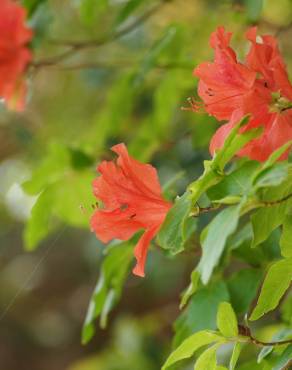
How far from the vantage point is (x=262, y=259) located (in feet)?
3.51

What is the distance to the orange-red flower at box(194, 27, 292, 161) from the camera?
2.62ft

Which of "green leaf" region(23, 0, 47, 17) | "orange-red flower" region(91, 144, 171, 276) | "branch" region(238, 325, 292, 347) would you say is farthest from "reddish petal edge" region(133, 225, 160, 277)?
"green leaf" region(23, 0, 47, 17)

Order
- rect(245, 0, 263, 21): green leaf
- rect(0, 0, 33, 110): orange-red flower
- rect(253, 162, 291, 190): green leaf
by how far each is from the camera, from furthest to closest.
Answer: rect(0, 0, 33, 110): orange-red flower
rect(245, 0, 263, 21): green leaf
rect(253, 162, 291, 190): green leaf

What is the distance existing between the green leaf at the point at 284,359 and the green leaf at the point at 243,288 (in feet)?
0.77

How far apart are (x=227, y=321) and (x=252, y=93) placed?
196 millimetres

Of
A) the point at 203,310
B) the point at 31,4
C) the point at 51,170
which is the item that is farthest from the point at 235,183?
the point at 31,4

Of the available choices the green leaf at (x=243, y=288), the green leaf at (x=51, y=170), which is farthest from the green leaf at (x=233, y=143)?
the green leaf at (x=51, y=170)

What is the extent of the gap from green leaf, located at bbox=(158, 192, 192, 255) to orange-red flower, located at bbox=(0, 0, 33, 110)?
2.18 feet

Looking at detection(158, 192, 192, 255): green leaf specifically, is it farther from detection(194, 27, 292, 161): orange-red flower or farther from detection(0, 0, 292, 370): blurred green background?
detection(0, 0, 292, 370): blurred green background

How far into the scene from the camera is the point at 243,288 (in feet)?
3.51

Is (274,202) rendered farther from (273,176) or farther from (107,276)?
(107,276)

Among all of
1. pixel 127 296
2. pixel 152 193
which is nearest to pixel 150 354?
pixel 127 296

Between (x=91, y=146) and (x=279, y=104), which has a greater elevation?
(x=279, y=104)

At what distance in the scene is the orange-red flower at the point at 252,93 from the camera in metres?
0.80
